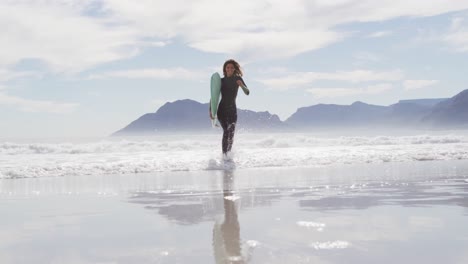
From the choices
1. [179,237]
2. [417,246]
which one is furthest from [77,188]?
[417,246]

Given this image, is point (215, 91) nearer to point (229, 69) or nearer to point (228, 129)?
point (229, 69)

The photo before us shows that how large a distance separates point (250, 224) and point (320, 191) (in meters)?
1.97

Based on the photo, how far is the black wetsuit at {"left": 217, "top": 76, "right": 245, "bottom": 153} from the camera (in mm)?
9281

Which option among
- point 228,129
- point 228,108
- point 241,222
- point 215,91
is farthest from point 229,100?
point 241,222

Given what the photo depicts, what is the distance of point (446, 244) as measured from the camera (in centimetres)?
253

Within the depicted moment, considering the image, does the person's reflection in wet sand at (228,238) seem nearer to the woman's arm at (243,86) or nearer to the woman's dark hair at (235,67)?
the woman's arm at (243,86)

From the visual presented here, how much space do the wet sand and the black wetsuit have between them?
124 inches

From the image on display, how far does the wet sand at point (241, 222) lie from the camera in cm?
243

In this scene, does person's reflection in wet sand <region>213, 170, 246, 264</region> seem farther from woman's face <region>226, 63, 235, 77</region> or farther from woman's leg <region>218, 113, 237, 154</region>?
woman's face <region>226, 63, 235, 77</region>

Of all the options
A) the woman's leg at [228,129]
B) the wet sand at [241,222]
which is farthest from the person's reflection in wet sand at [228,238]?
the woman's leg at [228,129]

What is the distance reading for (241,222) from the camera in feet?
10.9

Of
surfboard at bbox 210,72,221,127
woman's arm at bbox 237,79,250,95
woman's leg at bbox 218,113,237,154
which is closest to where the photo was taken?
woman's arm at bbox 237,79,250,95

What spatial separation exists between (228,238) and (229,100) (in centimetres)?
672

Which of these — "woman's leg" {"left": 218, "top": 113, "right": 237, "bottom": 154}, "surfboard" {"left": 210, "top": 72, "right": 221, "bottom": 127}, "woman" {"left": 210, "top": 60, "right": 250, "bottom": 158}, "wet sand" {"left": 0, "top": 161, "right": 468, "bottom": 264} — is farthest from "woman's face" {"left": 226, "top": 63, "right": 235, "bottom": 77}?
"wet sand" {"left": 0, "top": 161, "right": 468, "bottom": 264}
